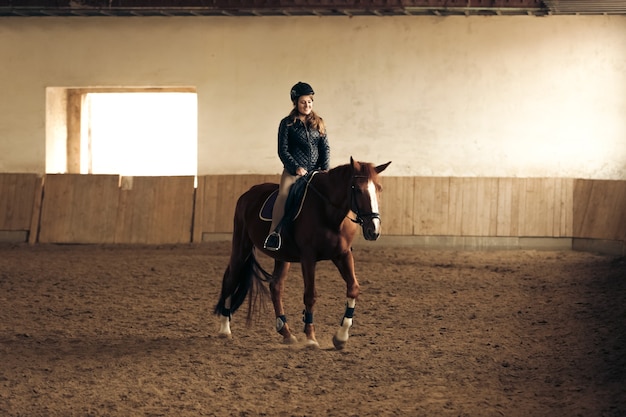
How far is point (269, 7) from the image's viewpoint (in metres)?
15.1

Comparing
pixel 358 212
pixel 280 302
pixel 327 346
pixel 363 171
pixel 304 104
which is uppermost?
pixel 304 104

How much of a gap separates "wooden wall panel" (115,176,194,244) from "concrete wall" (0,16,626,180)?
2.14 ft

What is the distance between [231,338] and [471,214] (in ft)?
25.7

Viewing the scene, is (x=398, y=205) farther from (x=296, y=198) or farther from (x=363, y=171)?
(x=363, y=171)

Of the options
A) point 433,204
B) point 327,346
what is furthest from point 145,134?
point 327,346

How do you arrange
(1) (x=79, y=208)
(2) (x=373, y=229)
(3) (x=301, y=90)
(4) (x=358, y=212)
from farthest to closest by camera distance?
1. (1) (x=79, y=208)
2. (3) (x=301, y=90)
3. (4) (x=358, y=212)
4. (2) (x=373, y=229)

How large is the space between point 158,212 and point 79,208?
1439 millimetres

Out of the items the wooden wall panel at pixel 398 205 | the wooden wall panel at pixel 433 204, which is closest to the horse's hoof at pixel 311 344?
the wooden wall panel at pixel 398 205

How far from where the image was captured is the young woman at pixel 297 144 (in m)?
7.62

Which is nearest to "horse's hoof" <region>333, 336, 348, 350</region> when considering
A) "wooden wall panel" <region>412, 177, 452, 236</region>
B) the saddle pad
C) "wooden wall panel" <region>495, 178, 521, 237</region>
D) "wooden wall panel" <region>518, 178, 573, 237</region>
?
the saddle pad

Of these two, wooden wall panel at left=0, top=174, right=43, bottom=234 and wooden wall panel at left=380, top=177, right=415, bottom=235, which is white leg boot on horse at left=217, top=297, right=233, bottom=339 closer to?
wooden wall panel at left=380, top=177, right=415, bottom=235

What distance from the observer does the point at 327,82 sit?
1544 cm

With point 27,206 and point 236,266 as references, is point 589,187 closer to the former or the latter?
point 236,266

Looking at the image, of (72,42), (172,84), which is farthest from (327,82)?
(72,42)
